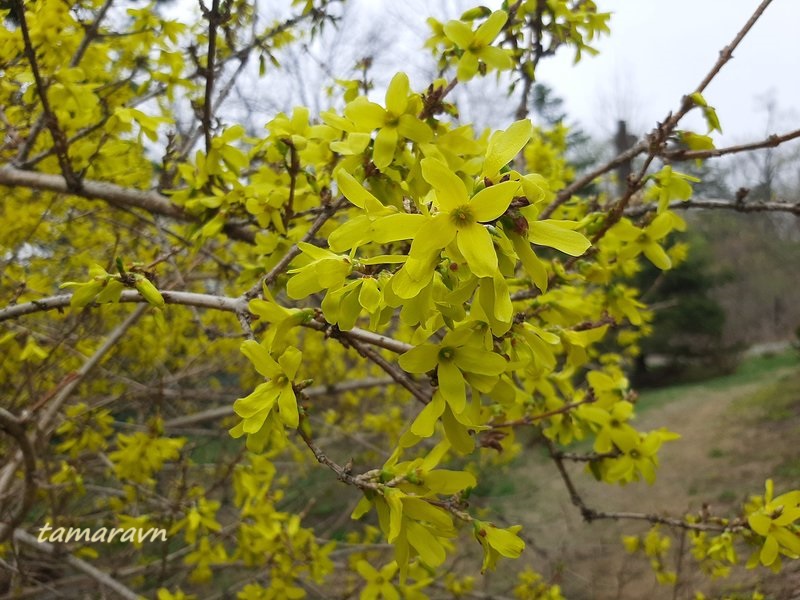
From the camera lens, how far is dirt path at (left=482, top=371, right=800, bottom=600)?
5.63 m

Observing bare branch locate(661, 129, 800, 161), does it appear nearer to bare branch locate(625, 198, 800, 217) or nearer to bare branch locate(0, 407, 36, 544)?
bare branch locate(625, 198, 800, 217)

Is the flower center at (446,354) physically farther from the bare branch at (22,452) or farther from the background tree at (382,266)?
the bare branch at (22,452)

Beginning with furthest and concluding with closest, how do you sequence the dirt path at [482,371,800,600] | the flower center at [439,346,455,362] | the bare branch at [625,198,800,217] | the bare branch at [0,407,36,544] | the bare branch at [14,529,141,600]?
the dirt path at [482,371,800,600] < the bare branch at [14,529,141,600] < the bare branch at [625,198,800,217] < the bare branch at [0,407,36,544] < the flower center at [439,346,455,362]

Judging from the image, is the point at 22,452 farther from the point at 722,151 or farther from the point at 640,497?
the point at 640,497

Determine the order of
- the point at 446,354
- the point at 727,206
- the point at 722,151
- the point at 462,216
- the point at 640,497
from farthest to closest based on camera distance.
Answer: the point at 640,497, the point at 727,206, the point at 722,151, the point at 446,354, the point at 462,216

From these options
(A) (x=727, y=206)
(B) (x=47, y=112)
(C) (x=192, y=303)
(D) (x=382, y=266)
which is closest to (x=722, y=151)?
(A) (x=727, y=206)

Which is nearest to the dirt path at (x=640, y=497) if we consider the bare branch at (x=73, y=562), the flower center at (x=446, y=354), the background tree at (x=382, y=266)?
the background tree at (x=382, y=266)

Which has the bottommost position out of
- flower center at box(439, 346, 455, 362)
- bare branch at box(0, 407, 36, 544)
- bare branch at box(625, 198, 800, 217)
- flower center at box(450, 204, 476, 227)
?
bare branch at box(0, 407, 36, 544)

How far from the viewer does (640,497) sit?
7.84m

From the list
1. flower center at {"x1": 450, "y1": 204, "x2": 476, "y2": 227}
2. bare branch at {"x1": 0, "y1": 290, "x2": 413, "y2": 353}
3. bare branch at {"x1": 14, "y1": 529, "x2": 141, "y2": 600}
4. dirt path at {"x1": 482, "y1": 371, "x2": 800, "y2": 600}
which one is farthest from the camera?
dirt path at {"x1": 482, "y1": 371, "x2": 800, "y2": 600}

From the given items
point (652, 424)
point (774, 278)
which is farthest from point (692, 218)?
point (652, 424)

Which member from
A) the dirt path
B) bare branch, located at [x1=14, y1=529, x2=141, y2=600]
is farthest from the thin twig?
the dirt path

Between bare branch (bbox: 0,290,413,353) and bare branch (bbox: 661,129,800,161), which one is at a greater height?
bare branch (bbox: 661,129,800,161)

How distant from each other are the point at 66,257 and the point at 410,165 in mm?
2745
